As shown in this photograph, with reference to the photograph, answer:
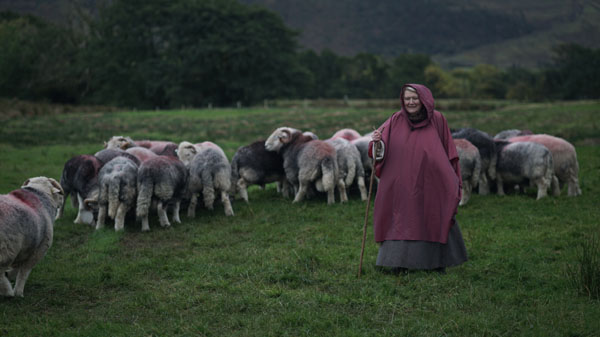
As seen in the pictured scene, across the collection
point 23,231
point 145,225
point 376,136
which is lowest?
point 145,225

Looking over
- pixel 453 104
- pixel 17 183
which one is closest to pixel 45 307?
pixel 17 183

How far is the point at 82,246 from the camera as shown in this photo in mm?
9219

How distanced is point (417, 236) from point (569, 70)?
7881 centimetres

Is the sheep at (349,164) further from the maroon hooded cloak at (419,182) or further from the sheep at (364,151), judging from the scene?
the maroon hooded cloak at (419,182)

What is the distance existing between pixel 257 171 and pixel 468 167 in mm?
4865

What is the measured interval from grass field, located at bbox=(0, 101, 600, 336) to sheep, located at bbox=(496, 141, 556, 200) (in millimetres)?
436

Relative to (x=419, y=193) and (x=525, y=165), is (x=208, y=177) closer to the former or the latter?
(x=419, y=193)

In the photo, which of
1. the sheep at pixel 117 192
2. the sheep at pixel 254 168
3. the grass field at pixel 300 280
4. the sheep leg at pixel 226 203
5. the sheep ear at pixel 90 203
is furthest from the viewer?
the sheep at pixel 254 168

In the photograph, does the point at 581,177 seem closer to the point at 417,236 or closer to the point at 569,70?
the point at 417,236

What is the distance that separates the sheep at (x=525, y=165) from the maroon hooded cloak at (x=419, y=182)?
5565mm

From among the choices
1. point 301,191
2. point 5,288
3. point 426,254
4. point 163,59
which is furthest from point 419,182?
point 163,59

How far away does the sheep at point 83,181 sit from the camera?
1064 centimetres

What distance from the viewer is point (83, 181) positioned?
35.0 feet

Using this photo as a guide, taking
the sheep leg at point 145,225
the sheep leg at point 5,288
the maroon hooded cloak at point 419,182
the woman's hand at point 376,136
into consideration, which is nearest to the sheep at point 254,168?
the sheep leg at point 145,225
